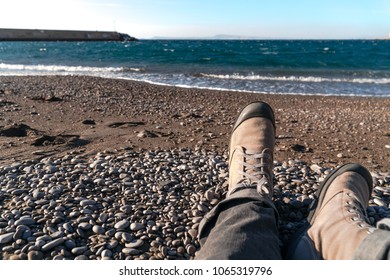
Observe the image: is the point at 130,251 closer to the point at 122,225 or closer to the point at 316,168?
the point at 122,225

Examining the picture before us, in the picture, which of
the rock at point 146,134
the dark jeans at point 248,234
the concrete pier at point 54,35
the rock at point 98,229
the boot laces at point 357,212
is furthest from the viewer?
the concrete pier at point 54,35

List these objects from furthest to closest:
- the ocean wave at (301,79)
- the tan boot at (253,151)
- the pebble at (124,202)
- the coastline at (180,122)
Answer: the ocean wave at (301,79) < the coastline at (180,122) < the tan boot at (253,151) < the pebble at (124,202)

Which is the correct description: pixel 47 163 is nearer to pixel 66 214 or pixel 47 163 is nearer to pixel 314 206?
pixel 66 214

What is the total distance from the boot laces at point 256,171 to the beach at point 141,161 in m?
0.26

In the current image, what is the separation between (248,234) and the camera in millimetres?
1378

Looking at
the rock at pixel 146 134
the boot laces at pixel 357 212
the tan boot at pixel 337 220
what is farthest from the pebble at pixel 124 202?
the rock at pixel 146 134

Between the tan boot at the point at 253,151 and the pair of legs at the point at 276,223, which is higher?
the tan boot at the point at 253,151

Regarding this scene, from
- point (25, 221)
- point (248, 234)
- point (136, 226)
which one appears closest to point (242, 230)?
point (248, 234)

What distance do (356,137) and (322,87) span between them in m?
6.51

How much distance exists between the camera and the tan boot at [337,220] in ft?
4.44

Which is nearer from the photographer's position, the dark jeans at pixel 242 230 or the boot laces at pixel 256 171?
the dark jeans at pixel 242 230

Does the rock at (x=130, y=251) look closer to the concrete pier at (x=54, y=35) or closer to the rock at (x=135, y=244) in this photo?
the rock at (x=135, y=244)

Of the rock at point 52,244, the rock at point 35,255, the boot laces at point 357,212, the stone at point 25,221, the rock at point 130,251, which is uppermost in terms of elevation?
the boot laces at point 357,212

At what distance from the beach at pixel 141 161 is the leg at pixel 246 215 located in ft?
0.83
